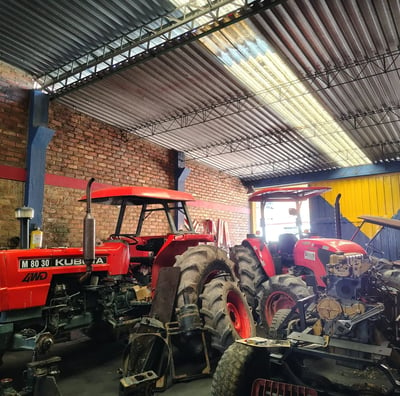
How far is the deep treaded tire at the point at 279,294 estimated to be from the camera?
457 cm

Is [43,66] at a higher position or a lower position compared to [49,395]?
higher

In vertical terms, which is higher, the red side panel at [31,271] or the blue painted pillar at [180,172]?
the blue painted pillar at [180,172]

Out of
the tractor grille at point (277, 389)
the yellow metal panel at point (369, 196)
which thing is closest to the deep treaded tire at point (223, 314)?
the tractor grille at point (277, 389)

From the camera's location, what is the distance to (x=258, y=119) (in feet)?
27.1

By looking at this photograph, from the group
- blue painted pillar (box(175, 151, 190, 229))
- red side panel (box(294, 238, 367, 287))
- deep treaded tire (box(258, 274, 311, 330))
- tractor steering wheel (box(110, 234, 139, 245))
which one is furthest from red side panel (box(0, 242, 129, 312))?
blue painted pillar (box(175, 151, 190, 229))

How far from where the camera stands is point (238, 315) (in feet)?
13.8

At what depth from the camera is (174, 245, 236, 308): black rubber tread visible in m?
3.65

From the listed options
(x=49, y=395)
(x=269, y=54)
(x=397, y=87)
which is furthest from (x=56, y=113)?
(x=397, y=87)

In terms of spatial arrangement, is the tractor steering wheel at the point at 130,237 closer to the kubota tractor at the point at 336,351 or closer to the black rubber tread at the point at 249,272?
the black rubber tread at the point at 249,272

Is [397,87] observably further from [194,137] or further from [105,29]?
[105,29]

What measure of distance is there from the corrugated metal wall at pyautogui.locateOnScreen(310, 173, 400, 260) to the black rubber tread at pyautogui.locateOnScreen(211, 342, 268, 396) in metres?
9.34

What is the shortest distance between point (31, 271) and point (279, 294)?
3.18 meters

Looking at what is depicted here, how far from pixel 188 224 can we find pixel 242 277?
1.47m

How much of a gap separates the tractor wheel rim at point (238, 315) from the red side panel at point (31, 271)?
1.60 metres
